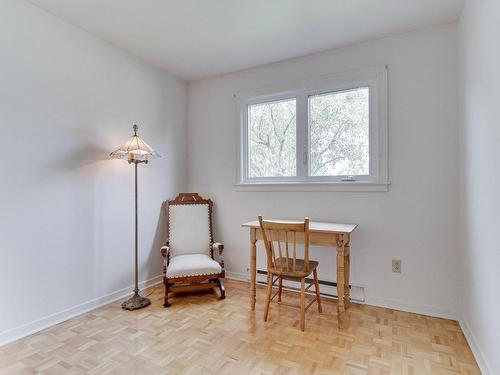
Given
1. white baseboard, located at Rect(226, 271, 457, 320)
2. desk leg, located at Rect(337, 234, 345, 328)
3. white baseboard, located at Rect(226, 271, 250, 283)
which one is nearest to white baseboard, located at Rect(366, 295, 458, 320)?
white baseboard, located at Rect(226, 271, 457, 320)

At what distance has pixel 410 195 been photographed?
2602mm

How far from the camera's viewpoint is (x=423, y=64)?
100 inches

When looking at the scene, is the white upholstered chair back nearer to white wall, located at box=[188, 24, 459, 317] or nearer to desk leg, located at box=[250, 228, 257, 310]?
desk leg, located at box=[250, 228, 257, 310]

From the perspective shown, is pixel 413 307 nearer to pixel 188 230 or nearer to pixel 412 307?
pixel 412 307

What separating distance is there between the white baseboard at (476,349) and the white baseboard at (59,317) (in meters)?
2.97

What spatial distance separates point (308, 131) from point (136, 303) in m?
2.43

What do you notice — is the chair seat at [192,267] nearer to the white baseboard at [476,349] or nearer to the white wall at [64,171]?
the white wall at [64,171]

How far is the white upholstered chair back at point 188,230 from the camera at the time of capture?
3.35m

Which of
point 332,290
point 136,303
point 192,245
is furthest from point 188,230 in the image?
point 332,290

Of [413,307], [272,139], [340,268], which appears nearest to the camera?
[340,268]

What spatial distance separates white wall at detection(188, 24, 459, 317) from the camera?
2.46m

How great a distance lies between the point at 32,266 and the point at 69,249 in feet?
0.98

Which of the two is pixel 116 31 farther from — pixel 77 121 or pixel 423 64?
pixel 423 64

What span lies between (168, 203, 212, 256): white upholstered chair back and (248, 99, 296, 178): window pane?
808mm
